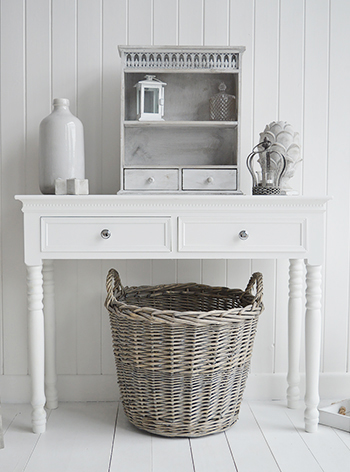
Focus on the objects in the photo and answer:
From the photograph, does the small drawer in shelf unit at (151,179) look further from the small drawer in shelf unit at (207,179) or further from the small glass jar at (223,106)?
the small glass jar at (223,106)

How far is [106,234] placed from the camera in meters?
1.70

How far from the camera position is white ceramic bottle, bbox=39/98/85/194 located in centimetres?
188

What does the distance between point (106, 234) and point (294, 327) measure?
895mm

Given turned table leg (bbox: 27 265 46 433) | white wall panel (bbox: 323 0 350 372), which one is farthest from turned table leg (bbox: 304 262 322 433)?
turned table leg (bbox: 27 265 46 433)

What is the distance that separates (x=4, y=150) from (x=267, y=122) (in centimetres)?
114

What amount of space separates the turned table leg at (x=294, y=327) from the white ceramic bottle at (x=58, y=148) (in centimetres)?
97

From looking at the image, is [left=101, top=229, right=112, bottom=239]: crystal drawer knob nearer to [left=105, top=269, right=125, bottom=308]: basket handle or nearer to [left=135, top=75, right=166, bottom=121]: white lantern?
[left=105, top=269, right=125, bottom=308]: basket handle

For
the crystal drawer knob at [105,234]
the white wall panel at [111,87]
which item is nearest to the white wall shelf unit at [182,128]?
the white wall panel at [111,87]

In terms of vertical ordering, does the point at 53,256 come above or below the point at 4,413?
above

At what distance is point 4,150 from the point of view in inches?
83.1

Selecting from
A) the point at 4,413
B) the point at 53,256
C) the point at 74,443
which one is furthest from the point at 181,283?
the point at 4,413

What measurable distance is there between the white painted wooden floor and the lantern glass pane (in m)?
1.22

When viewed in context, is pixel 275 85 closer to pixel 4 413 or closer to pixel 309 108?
pixel 309 108

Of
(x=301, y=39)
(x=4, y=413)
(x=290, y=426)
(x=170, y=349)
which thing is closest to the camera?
(x=170, y=349)
